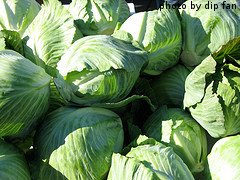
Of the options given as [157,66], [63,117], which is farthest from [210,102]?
[63,117]

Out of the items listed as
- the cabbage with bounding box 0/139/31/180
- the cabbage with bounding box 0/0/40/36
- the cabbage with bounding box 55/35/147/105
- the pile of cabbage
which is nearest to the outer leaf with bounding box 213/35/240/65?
the pile of cabbage

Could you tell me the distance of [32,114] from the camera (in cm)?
168

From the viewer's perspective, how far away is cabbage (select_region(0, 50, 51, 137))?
1571 mm

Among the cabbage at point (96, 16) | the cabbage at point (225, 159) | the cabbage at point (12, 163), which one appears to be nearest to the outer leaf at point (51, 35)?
the cabbage at point (96, 16)

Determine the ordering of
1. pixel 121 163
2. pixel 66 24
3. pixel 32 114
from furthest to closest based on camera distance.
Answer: pixel 66 24 < pixel 32 114 < pixel 121 163

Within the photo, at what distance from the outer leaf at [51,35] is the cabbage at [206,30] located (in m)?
0.58

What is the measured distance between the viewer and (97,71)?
169 centimetres

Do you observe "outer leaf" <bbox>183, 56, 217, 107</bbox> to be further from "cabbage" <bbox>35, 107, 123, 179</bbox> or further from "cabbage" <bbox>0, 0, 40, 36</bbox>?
"cabbage" <bbox>0, 0, 40, 36</bbox>

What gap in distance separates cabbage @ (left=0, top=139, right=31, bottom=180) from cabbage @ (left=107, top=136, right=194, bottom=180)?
1.20ft

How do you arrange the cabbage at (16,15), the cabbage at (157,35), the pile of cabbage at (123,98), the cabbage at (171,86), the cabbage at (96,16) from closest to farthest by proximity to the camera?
the pile of cabbage at (123,98), the cabbage at (157,35), the cabbage at (171,86), the cabbage at (96,16), the cabbage at (16,15)

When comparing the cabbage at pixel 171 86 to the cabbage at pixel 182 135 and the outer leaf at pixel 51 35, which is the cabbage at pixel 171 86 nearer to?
the cabbage at pixel 182 135

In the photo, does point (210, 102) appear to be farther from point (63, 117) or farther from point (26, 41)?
point (26, 41)

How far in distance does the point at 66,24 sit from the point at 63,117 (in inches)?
20.9

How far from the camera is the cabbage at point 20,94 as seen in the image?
5.16ft
